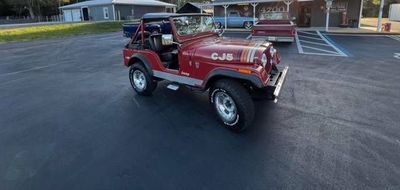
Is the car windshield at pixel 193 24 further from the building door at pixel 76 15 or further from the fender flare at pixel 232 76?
the building door at pixel 76 15

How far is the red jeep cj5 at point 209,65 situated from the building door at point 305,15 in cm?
2010

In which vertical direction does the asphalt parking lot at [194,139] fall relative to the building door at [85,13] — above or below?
below

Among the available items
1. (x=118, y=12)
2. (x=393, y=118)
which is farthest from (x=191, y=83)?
(x=118, y=12)

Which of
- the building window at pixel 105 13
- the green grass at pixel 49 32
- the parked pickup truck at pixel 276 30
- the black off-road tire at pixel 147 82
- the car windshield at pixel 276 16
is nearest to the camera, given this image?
the black off-road tire at pixel 147 82

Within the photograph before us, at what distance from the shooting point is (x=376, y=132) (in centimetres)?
410

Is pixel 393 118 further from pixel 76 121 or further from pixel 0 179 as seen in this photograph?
pixel 0 179

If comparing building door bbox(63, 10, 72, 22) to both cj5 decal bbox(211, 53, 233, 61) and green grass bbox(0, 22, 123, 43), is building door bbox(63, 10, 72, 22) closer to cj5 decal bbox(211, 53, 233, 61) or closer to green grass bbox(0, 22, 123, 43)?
green grass bbox(0, 22, 123, 43)

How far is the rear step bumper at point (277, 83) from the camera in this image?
412cm

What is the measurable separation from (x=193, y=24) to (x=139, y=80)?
193 centimetres

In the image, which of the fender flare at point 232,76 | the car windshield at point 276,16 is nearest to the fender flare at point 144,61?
the fender flare at point 232,76

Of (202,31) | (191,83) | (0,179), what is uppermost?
(202,31)

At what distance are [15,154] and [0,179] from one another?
639 mm

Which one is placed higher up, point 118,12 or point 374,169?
point 118,12

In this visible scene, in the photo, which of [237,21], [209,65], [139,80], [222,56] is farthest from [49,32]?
[222,56]
